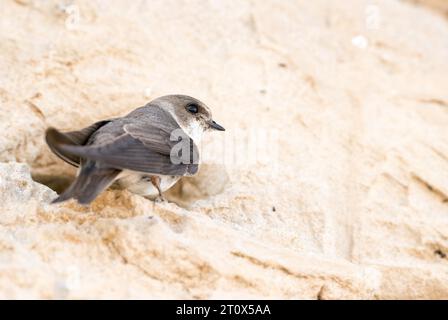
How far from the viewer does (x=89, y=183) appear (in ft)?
8.82

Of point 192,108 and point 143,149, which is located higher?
point 143,149

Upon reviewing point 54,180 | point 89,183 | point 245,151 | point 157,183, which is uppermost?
point 89,183

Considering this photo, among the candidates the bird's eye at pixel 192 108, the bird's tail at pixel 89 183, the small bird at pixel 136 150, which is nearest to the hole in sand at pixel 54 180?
the small bird at pixel 136 150

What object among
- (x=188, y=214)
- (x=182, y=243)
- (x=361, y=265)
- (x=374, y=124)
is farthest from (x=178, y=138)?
(x=374, y=124)

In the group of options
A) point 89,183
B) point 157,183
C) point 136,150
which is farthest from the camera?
point 157,183

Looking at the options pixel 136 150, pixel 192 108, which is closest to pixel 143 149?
pixel 136 150

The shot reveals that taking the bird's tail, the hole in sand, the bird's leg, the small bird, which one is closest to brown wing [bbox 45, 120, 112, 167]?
the small bird

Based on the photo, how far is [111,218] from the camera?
110 inches

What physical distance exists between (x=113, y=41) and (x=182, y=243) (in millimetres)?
1666

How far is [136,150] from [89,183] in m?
0.26

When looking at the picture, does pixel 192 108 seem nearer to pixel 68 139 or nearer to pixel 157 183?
pixel 157 183

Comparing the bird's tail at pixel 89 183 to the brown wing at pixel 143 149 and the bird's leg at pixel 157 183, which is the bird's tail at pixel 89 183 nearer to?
the brown wing at pixel 143 149

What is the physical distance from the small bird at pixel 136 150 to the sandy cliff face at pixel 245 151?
Result: 166 millimetres

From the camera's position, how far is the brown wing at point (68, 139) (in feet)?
8.99
